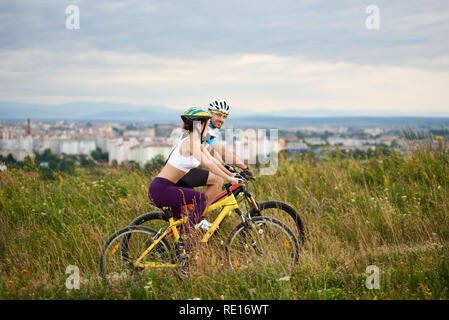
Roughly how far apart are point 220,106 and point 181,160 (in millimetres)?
926

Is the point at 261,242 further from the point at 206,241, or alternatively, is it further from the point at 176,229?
the point at 176,229

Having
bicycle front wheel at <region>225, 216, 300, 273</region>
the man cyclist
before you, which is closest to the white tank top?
the man cyclist

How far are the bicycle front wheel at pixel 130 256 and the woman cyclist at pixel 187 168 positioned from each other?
308 mm

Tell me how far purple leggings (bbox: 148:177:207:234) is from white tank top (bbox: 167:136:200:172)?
0.67ft

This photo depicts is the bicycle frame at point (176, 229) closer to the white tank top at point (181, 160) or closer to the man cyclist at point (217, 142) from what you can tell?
the man cyclist at point (217, 142)

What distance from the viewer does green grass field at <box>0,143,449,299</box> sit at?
3.53 meters

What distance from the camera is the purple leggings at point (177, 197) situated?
3.90 metres

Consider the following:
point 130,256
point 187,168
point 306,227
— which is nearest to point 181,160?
point 187,168

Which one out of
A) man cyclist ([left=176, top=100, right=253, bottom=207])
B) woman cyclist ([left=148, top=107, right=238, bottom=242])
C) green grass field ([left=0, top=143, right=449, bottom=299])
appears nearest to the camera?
green grass field ([left=0, top=143, right=449, bottom=299])

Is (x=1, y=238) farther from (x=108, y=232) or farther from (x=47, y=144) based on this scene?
(x=47, y=144)

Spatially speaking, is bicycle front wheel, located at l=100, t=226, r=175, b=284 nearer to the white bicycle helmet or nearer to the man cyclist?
the man cyclist
